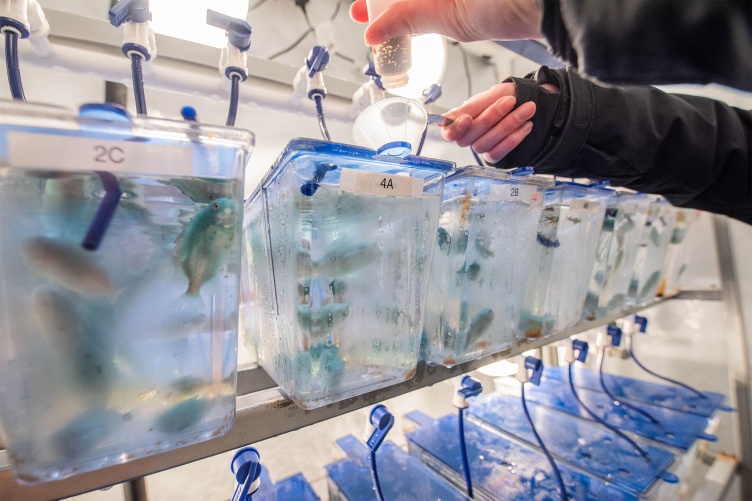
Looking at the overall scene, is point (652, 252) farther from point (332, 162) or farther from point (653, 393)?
point (332, 162)

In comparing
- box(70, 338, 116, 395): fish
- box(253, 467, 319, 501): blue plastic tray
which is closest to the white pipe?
box(70, 338, 116, 395): fish

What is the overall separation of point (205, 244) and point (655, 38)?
52cm

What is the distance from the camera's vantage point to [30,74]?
32.0 inches

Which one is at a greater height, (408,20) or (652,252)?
(408,20)

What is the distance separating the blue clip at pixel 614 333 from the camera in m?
1.16

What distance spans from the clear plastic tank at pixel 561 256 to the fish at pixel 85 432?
0.65m

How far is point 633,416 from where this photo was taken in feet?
3.74

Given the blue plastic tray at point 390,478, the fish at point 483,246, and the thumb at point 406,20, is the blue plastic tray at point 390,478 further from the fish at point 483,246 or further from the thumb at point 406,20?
the thumb at point 406,20

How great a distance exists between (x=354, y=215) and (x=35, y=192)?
0.28 metres

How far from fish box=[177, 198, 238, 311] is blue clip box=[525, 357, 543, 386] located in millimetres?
836

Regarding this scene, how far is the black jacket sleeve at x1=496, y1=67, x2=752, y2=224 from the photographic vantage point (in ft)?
2.18

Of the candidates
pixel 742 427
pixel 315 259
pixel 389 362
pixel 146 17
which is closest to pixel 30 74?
pixel 146 17

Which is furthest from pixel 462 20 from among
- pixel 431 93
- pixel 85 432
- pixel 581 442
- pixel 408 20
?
pixel 581 442

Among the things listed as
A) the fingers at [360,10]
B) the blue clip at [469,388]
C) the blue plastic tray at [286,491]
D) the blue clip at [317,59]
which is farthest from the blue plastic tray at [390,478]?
the fingers at [360,10]
